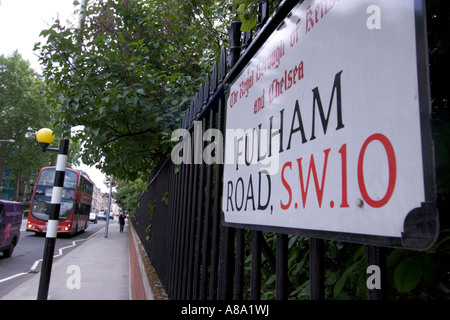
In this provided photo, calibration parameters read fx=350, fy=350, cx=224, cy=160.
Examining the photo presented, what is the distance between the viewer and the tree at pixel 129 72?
14.6 ft

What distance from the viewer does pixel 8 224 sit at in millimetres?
11031

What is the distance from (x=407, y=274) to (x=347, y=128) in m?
0.45

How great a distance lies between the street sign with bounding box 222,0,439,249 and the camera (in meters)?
0.66

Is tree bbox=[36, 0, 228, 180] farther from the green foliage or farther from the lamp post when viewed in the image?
the green foliage

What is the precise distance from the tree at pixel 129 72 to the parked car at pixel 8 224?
6446 mm

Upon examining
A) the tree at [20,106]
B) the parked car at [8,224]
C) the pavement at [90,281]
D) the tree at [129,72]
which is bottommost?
the pavement at [90,281]

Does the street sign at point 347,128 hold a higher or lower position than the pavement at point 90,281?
higher

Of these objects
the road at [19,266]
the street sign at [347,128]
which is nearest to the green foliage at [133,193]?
the road at [19,266]

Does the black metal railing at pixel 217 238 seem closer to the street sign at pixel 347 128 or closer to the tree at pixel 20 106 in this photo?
the street sign at pixel 347 128

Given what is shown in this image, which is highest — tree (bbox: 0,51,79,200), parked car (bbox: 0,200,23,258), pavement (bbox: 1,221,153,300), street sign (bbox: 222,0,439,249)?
tree (bbox: 0,51,79,200)

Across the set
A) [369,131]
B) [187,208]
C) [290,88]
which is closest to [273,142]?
[290,88]

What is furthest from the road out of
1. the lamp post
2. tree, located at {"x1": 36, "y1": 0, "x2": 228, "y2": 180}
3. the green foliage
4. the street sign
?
the street sign

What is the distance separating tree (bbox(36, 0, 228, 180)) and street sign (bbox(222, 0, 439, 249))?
2696 mm
